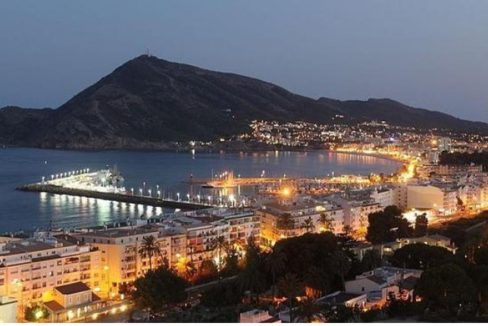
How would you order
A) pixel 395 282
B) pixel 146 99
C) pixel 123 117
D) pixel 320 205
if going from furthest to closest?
pixel 146 99
pixel 123 117
pixel 320 205
pixel 395 282

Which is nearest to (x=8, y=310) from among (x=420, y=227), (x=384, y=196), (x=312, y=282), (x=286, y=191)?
(x=312, y=282)

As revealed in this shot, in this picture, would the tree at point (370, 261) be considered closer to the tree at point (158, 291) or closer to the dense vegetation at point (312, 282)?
the dense vegetation at point (312, 282)

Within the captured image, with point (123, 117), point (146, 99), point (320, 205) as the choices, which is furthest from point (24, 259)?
point (146, 99)

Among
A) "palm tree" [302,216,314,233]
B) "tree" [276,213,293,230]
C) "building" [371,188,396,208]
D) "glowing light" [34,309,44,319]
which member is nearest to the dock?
"building" [371,188,396,208]

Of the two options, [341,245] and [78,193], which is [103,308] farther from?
[78,193]

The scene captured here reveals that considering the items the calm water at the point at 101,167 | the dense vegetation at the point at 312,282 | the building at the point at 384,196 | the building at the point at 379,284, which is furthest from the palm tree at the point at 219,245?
the calm water at the point at 101,167

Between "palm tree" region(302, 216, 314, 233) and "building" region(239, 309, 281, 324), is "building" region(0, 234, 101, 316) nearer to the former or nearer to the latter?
"building" region(239, 309, 281, 324)

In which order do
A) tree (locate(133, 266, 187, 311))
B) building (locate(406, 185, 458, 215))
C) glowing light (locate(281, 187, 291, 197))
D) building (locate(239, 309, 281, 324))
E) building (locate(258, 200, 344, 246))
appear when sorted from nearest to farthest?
building (locate(239, 309, 281, 324)), tree (locate(133, 266, 187, 311)), building (locate(258, 200, 344, 246)), building (locate(406, 185, 458, 215)), glowing light (locate(281, 187, 291, 197))
